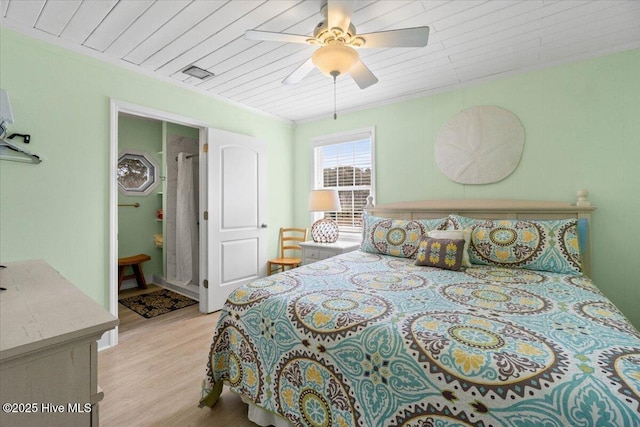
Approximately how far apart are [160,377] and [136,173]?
11.1ft

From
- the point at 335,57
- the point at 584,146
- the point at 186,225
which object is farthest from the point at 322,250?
the point at 584,146

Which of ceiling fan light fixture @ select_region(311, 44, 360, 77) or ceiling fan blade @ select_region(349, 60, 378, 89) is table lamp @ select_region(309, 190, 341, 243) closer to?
ceiling fan blade @ select_region(349, 60, 378, 89)

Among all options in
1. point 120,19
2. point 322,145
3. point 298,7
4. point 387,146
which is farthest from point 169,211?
point 298,7

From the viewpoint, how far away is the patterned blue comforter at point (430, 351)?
2.80 ft

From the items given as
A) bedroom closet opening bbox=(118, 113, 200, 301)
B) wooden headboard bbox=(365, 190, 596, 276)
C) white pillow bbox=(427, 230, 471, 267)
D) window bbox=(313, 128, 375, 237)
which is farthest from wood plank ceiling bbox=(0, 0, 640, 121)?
bedroom closet opening bbox=(118, 113, 200, 301)

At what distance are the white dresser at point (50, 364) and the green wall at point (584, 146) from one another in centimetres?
300

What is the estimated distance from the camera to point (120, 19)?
1.92 m

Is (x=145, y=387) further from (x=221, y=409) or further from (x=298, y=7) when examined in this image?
(x=298, y=7)

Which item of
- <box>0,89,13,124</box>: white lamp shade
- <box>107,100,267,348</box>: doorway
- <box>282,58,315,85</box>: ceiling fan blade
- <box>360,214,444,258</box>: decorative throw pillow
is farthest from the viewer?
<box>107,100,267,348</box>: doorway

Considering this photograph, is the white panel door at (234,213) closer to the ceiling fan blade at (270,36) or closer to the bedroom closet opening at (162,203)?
the bedroom closet opening at (162,203)

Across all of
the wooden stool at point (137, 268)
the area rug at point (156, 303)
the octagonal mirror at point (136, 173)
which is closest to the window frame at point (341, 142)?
the area rug at point (156, 303)

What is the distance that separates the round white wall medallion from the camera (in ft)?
8.79

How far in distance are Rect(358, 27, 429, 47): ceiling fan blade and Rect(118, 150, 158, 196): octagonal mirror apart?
3975mm

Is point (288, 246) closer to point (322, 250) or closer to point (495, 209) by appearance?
point (322, 250)
